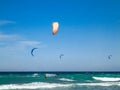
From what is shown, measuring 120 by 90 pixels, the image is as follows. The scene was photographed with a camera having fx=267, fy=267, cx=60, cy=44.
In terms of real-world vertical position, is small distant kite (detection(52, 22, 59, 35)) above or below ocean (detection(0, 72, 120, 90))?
above

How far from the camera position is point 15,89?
1986cm

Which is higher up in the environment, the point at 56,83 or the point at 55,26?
the point at 55,26

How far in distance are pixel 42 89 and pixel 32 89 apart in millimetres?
734

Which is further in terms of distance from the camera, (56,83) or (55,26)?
(56,83)

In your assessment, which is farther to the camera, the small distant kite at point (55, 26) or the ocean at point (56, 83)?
the ocean at point (56, 83)

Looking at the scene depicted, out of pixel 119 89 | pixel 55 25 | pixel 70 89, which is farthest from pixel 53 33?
pixel 119 89

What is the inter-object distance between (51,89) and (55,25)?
9948 millimetres

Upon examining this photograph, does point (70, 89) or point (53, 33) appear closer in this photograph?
point (53, 33)

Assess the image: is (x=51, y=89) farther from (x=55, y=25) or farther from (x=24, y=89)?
(x=55, y=25)

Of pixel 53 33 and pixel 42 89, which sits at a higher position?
pixel 53 33

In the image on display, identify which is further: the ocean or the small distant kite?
the ocean

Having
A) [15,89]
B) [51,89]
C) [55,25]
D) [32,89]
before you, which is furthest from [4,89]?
[55,25]

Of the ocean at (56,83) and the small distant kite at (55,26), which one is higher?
the small distant kite at (55,26)

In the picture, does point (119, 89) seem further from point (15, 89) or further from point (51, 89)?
point (15, 89)
